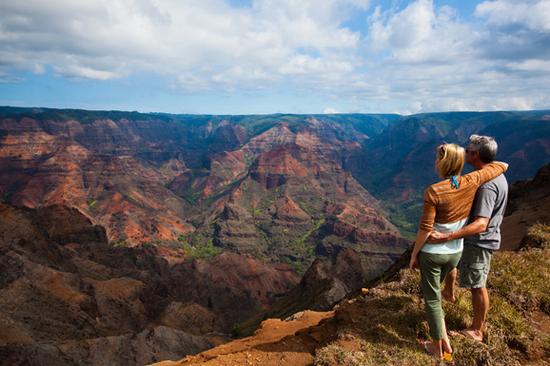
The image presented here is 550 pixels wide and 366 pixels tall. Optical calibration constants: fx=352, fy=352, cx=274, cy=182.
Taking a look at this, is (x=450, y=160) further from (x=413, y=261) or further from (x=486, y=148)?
(x=413, y=261)

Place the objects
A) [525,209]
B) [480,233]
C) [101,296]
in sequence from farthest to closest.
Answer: [101,296] < [525,209] < [480,233]

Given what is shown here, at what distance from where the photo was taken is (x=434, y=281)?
5098 mm

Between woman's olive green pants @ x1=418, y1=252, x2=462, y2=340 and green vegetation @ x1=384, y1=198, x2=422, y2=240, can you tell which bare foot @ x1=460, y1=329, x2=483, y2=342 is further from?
green vegetation @ x1=384, y1=198, x2=422, y2=240

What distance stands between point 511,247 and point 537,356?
980 cm

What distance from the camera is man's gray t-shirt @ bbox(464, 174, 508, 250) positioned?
5.19 meters

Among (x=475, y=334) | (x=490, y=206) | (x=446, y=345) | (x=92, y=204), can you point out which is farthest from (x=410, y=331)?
(x=92, y=204)

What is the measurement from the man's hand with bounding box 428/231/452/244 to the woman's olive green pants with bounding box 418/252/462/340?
0.65 ft

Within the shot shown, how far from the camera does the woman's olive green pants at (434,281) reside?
16.6ft

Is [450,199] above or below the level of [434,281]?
above

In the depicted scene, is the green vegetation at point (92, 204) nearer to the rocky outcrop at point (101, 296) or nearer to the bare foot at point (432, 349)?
the rocky outcrop at point (101, 296)

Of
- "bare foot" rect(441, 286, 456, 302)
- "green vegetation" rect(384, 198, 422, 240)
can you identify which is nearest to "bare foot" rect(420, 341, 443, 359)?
"bare foot" rect(441, 286, 456, 302)

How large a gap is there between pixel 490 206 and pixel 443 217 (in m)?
0.83

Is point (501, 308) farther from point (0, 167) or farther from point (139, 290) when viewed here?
point (0, 167)

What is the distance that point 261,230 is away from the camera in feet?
481
